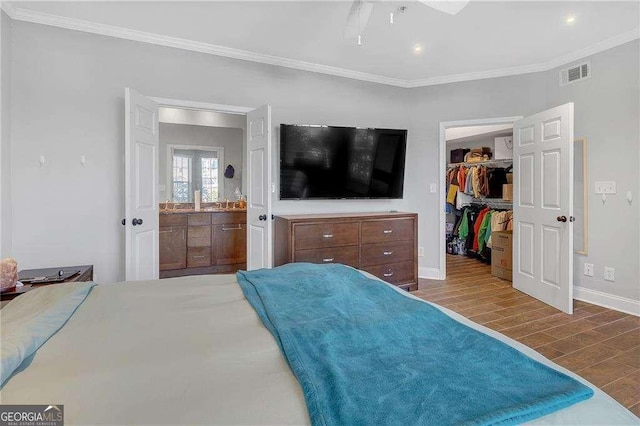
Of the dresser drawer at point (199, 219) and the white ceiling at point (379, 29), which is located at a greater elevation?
the white ceiling at point (379, 29)

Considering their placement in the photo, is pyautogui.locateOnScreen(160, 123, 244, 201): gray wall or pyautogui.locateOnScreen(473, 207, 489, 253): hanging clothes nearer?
pyautogui.locateOnScreen(160, 123, 244, 201): gray wall

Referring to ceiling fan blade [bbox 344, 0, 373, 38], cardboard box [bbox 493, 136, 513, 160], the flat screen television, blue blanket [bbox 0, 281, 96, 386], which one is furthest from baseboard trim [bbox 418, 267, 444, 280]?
blue blanket [bbox 0, 281, 96, 386]

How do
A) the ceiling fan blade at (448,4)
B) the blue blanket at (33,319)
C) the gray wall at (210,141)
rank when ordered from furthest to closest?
the gray wall at (210,141)
the ceiling fan blade at (448,4)
the blue blanket at (33,319)

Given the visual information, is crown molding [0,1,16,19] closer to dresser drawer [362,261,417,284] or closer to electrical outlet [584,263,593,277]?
dresser drawer [362,261,417,284]

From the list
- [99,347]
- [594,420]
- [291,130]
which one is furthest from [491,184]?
[99,347]

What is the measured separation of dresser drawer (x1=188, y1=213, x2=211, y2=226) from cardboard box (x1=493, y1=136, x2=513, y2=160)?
479 centimetres

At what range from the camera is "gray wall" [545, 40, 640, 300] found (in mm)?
3078

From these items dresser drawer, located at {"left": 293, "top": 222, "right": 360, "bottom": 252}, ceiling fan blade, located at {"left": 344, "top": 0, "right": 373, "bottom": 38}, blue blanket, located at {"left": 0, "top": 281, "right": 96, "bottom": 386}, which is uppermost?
ceiling fan blade, located at {"left": 344, "top": 0, "right": 373, "bottom": 38}

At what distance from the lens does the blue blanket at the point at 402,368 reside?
0.70m

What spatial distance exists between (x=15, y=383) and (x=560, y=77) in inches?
193

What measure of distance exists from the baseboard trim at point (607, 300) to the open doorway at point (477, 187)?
1344mm

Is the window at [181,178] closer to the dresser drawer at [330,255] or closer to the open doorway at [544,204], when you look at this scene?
the dresser drawer at [330,255]

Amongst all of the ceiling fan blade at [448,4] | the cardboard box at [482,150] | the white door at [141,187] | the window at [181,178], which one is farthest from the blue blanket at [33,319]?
the cardboard box at [482,150]

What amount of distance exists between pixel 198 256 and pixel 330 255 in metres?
2.17
